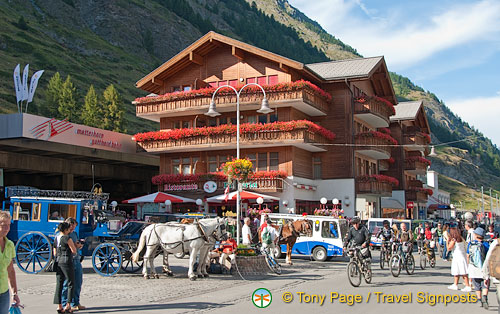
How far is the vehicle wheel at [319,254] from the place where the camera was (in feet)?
82.8

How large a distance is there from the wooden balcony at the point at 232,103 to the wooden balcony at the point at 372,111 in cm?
269

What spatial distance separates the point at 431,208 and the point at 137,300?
202 ft

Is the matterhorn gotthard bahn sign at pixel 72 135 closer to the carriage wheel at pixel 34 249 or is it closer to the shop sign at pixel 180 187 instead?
the shop sign at pixel 180 187

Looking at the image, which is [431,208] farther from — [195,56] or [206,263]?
[206,263]

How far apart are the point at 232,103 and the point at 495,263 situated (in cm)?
3062

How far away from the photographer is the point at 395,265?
18.8m

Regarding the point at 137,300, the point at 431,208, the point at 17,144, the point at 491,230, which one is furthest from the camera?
the point at 431,208

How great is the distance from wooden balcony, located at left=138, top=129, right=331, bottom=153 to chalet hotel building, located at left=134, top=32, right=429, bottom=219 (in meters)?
0.07

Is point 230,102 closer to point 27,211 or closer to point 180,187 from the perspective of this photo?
point 180,187

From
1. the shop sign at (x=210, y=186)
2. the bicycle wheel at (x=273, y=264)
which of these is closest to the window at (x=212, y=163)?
the shop sign at (x=210, y=186)

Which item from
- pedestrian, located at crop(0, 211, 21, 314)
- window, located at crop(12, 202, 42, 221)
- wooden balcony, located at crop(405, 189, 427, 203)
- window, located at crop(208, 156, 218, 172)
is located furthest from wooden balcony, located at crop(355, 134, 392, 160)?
pedestrian, located at crop(0, 211, 21, 314)

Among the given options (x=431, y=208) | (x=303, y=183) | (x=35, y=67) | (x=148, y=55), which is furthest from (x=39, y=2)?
(x=303, y=183)

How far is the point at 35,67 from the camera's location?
323ft

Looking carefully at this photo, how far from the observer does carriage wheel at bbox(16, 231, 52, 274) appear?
17.8 m
